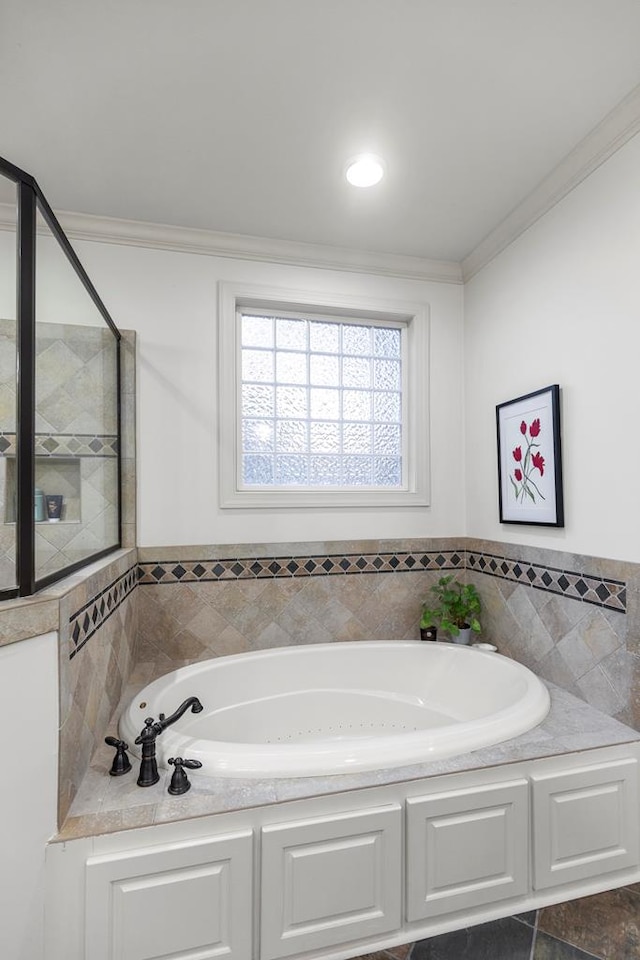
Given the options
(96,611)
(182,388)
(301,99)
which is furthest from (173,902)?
(301,99)

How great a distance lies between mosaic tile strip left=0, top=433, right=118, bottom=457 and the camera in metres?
1.29

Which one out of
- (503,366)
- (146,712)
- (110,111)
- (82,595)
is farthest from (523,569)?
(110,111)

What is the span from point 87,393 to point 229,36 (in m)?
1.25

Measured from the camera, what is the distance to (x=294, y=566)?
255 cm

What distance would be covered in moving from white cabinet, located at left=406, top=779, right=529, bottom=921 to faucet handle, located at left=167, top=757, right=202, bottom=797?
630mm

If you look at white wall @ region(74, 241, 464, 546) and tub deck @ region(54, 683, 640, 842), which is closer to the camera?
tub deck @ region(54, 683, 640, 842)

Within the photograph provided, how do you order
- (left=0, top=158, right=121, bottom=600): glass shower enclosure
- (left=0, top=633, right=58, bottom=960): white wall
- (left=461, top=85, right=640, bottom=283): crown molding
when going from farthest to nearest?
(left=461, top=85, right=640, bottom=283): crown molding → (left=0, top=158, right=121, bottom=600): glass shower enclosure → (left=0, top=633, right=58, bottom=960): white wall

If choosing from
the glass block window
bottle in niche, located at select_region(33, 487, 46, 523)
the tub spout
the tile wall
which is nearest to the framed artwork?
the glass block window

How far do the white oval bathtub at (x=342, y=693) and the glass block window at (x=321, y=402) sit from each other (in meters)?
0.90

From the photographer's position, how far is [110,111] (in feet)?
5.58

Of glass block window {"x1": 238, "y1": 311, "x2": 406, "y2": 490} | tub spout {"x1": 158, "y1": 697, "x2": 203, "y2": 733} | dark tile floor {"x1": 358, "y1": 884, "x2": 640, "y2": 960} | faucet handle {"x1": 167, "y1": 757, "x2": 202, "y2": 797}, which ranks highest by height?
glass block window {"x1": 238, "y1": 311, "x2": 406, "y2": 490}

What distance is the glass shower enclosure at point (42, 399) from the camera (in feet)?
4.13

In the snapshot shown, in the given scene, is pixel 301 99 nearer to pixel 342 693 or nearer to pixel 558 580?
pixel 558 580

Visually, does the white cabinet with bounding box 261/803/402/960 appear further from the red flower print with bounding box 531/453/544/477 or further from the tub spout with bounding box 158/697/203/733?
the red flower print with bounding box 531/453/544/477
